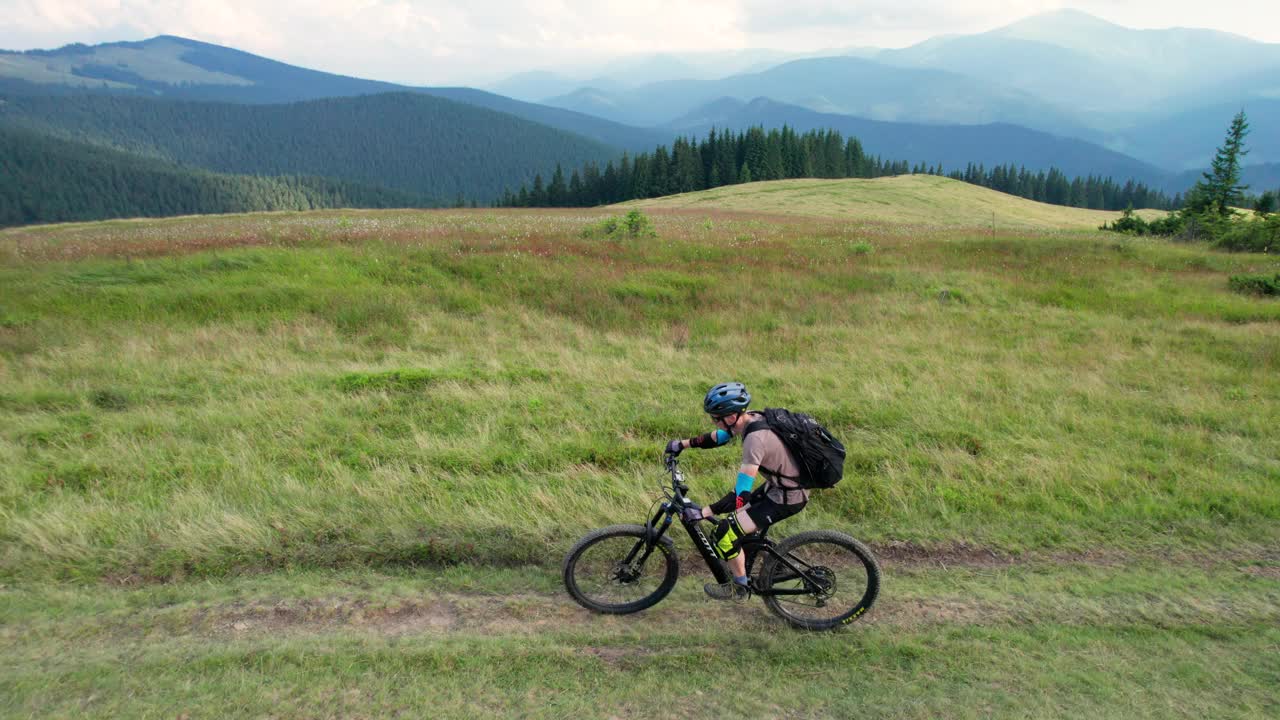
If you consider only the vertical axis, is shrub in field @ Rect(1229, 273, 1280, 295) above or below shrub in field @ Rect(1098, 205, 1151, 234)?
below

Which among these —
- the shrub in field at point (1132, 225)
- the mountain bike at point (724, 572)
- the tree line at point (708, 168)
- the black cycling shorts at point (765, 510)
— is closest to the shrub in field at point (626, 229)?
the mountain bike at point (724, 572)

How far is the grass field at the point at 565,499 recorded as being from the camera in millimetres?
4508

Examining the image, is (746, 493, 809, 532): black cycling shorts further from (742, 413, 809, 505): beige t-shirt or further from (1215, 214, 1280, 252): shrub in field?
(1215, 214, 1280, 252): shrub in field

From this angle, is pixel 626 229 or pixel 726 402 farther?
pixel 626 229

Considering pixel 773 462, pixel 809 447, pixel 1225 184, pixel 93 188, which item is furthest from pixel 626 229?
pixel 93 188

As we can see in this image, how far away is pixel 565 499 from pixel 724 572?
2.14 m

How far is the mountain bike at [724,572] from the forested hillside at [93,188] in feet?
724

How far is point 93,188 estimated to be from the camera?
181 meters

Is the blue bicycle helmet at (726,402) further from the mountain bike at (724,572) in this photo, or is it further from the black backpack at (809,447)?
the mountain bike at (724,572)

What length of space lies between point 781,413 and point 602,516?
8.18ft

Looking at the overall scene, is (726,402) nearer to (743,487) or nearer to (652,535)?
(743,487)

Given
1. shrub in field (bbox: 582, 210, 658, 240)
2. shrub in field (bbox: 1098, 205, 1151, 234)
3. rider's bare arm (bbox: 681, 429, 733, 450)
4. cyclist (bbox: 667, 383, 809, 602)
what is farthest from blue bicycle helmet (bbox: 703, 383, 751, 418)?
shrub in field (bbox: 1098, 205, 1151, 234)

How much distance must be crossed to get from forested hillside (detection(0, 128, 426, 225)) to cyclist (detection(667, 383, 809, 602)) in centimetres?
22130

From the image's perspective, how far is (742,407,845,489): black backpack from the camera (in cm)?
482
